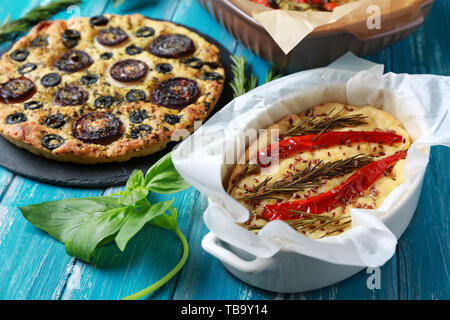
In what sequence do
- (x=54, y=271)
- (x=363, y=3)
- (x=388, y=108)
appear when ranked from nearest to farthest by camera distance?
(x=54, y=271), (x=388, y=108), (x=363, y=3)

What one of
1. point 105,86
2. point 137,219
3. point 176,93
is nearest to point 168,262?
point 137,219

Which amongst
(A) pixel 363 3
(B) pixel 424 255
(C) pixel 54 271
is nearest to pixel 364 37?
(A) pixel 363 3

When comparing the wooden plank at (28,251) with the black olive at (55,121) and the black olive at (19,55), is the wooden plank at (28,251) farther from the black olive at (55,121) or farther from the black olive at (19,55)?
the black olive at (19,55)

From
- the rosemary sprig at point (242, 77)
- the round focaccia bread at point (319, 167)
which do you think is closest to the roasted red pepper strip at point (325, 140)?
the round focaccia bread at point (319, 167)

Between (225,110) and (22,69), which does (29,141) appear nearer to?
(22,69)

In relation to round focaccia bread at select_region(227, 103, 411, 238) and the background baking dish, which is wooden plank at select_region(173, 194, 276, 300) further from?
the background baking dish

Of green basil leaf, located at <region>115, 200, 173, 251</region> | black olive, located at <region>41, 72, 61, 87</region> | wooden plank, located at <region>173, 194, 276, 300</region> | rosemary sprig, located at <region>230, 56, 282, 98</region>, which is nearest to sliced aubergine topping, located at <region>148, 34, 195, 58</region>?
rosemary sprig, located at <region>230, 56, 282, 98</region>

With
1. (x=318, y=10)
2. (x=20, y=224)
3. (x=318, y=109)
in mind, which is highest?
(x=318, y=10)
